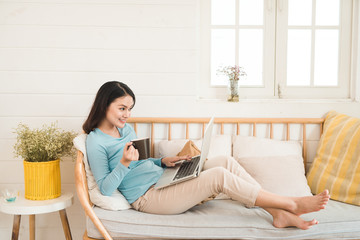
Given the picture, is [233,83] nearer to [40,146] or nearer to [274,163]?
[274,163]

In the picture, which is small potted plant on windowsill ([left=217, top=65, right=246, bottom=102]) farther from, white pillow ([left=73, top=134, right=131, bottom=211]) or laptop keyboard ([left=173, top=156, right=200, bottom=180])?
white pillow ([left=73, top=134, right=131, bottom=211])

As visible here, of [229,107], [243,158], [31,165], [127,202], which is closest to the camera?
[127,202]

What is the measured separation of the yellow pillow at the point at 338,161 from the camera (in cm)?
195

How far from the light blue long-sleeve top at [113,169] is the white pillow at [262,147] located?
0.56 m

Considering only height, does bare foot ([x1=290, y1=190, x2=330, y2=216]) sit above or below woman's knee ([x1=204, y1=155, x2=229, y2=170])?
below

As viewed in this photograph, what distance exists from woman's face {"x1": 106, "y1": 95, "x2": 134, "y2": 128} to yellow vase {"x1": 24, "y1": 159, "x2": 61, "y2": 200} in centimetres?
45

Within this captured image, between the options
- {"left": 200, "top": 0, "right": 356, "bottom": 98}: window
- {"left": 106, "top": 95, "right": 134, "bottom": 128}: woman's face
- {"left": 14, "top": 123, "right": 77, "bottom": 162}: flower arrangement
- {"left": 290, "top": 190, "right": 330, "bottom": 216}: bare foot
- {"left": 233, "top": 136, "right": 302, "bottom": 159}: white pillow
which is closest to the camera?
{"left": 290, "top": 190, "right": 330, "bottom": 216}: bare foot

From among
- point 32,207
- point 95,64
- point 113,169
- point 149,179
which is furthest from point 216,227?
point 95,64

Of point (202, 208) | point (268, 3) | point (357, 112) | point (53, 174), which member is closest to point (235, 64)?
point (268, 3)

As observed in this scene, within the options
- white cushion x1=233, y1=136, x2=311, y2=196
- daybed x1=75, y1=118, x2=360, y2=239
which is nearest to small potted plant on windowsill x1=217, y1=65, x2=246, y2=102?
white cushion x1=233, y1=136, x2=311, y2=196

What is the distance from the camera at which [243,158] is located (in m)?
2.17

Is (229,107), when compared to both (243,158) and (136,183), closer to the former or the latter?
(243,158)

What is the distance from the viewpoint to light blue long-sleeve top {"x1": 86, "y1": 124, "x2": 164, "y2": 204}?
173 cm

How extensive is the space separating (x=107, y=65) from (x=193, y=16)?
63 centimetres
